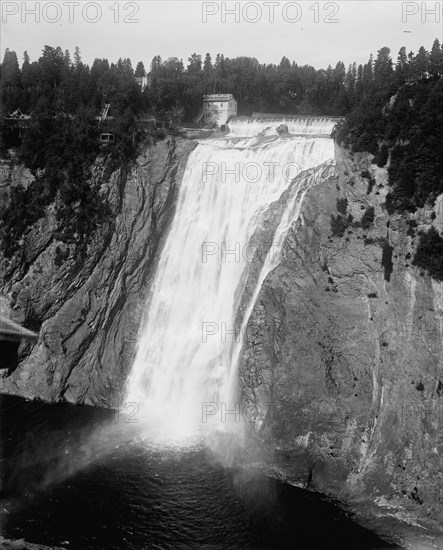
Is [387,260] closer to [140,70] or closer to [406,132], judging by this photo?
[406,132]

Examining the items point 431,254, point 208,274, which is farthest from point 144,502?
point 431,254

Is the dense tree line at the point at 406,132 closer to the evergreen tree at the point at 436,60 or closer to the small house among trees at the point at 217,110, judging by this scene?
the evergreen tree at the point at 436,60

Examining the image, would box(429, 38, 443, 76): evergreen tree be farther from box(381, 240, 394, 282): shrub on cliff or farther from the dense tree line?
box(381, 240, 394, 282): shrub on cliff

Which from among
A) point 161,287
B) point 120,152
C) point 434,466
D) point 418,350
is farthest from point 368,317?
point 120,152

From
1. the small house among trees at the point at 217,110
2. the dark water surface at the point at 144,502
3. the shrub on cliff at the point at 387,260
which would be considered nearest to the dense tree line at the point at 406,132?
the shrub on cliff at the point at 387,260

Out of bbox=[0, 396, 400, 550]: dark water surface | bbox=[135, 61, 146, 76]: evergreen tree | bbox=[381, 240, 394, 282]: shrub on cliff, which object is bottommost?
bbox=[0, 396, 400, 550]: dark water surface

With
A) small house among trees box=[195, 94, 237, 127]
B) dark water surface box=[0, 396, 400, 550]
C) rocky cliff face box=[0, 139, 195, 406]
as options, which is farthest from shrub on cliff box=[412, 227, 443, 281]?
small house among trees box=[195, 94, 237, 127]
